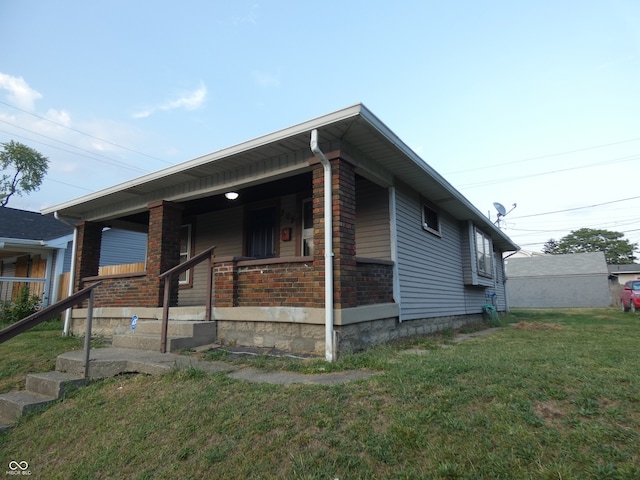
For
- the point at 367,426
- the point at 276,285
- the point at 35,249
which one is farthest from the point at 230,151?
the point at 35,249

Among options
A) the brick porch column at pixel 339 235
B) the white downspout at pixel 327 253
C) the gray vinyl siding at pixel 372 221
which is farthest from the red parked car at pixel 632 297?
the white downspout at pixel 327 253

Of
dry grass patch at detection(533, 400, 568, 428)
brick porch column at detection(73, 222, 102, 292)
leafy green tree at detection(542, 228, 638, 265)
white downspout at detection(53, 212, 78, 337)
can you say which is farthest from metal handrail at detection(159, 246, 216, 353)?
leafy green tree at detection(542, 228, 638, 265)

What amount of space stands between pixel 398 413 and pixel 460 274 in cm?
808

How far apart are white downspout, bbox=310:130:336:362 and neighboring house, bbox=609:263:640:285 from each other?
3525 cm

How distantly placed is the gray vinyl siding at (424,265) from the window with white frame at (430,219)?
12cm

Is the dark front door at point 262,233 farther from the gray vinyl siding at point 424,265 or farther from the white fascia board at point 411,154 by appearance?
the white fascia board at point 411,154

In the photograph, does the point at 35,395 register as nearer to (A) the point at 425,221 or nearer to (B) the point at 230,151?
(B) the point at 230,151

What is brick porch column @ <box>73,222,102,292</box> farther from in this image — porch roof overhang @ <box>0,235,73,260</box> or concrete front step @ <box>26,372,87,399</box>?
porch roof overhang @ <box>0,235,73,260</box>

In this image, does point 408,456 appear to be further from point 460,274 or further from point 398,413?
point 460,274

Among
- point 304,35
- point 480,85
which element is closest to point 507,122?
point 480,85

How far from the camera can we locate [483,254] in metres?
11.6

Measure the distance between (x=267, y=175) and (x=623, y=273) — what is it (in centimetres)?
3687

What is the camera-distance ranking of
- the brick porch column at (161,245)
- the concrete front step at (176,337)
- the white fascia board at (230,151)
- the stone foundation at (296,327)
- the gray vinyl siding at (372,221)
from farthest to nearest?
1. the brick porch column at (161,245)
2. the gray vinyl siding at (372,221)
3. the concrete front step at (176,337)
4. the stone foundation at (296,327)
5. the white fascia board at (230,151)

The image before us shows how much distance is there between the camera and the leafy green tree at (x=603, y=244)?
152 feet
